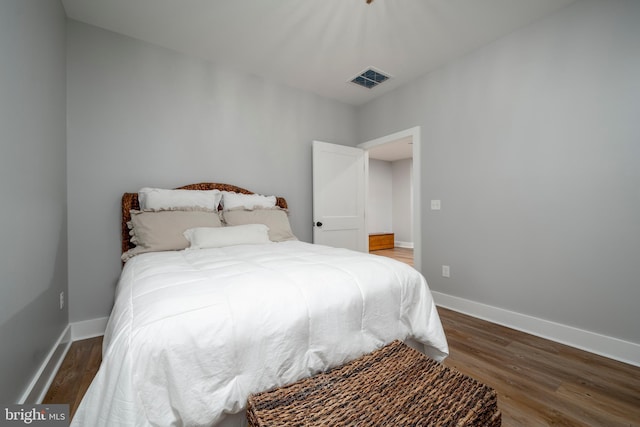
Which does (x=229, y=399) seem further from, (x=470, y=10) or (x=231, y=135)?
(x=470, y=10)

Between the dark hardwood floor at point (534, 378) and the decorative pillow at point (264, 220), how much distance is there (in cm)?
139

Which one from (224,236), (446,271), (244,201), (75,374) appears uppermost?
(244,201)

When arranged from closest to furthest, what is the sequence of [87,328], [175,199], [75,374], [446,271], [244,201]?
[75,374], [87,328], [175,199], [244,201], [446,271]

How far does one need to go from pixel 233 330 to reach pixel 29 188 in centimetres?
144

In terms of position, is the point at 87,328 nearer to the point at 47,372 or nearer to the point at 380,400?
the point at 47,372

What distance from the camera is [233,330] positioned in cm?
90

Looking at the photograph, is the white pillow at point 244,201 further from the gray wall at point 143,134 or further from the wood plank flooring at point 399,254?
the wood plank flooring at point 399,254

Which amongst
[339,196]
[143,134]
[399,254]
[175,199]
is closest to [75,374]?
[175,199]

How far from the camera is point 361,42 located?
249 cm

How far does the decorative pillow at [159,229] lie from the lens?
2025 millimetres

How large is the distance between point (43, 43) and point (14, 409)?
6.59ft

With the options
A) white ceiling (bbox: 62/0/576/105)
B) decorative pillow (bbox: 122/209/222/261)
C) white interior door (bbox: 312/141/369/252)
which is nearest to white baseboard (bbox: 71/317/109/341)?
decorative pillow (bbox: 122/209/222/261)

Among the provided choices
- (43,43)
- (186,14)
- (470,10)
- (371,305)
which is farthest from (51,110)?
(470,10)

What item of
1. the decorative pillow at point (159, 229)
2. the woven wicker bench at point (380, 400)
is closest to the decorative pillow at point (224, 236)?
the decorative pillow at point (159, 229)
